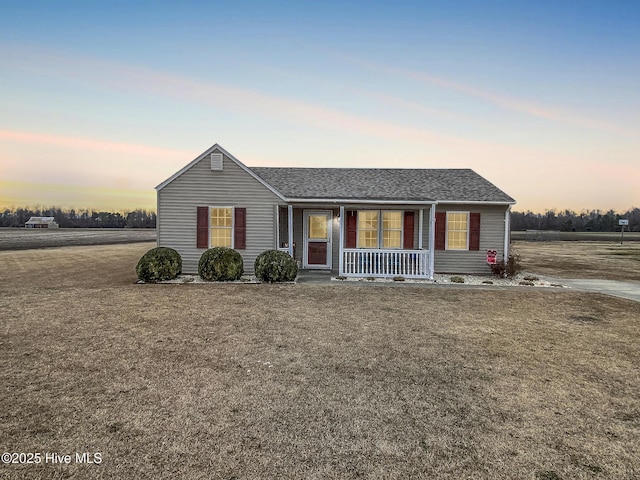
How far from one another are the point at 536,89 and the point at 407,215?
10.1 metres

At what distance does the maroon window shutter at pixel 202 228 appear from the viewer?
1333 centimetres

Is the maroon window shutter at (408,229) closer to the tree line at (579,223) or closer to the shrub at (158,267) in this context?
the shrub at (158,267)

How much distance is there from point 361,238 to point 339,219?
1361 millimetres

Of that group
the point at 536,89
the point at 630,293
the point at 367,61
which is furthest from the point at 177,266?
the point at 536,89

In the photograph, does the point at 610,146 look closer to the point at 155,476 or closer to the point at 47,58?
the point at 155,476

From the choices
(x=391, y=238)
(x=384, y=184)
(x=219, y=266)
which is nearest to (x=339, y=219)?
(x=391, y=238)

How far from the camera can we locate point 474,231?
13992 millimetres

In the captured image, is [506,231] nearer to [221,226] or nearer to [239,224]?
[239,224]

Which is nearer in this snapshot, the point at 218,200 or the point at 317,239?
the point at 218,200

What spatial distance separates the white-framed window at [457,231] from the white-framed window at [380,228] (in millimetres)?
2024

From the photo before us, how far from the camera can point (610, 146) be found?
823 inches

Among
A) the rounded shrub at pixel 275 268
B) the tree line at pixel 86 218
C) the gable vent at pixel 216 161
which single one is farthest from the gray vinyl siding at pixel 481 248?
the tree line at pixel 86 218

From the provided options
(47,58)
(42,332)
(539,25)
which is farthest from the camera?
(47,58)

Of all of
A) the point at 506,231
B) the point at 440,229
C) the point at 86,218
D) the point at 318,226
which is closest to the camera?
the point at 506,231
